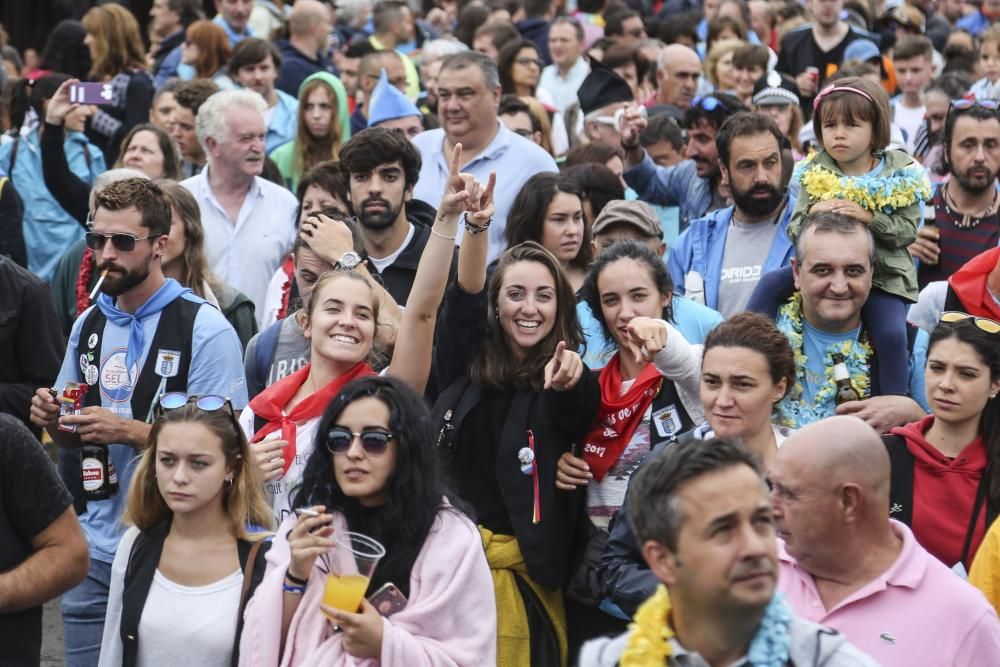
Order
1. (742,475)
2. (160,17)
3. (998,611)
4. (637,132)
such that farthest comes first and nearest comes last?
1. (160,17)
2. (637,132)
3. (998,611)
4. (742,475)

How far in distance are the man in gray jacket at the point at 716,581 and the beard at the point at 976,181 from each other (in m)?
4.63

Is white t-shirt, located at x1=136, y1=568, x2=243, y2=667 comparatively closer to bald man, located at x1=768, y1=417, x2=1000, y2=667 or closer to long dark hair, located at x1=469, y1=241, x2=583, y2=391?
long dark hair, located at x1=469, y1=241, x2=583, y2=391

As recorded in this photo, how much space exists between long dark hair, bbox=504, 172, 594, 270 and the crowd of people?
0.05ft

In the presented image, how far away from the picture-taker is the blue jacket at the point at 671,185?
28.4ft

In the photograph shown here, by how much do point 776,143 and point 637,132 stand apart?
64.4 inches

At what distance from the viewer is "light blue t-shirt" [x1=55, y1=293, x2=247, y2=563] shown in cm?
598

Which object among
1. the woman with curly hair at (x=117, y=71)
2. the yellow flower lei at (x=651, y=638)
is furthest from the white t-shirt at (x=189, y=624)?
the woman with curly hair at (x=117, y=71)

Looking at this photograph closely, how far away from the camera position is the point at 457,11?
19.0 metres

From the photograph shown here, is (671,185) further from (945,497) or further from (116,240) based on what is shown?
(945,497)

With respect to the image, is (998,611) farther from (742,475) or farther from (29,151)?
(29,151)

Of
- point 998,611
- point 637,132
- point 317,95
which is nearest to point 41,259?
point 317,95

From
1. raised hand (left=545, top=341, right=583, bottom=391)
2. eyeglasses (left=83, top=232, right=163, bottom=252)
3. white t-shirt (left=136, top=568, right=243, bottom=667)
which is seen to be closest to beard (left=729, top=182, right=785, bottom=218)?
raised hand (left=545, top=341, right=583, bottom=391)

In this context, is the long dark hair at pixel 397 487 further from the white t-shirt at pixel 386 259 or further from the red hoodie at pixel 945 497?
the white t-shirt at pixel 386 259

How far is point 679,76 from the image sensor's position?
453 inches
